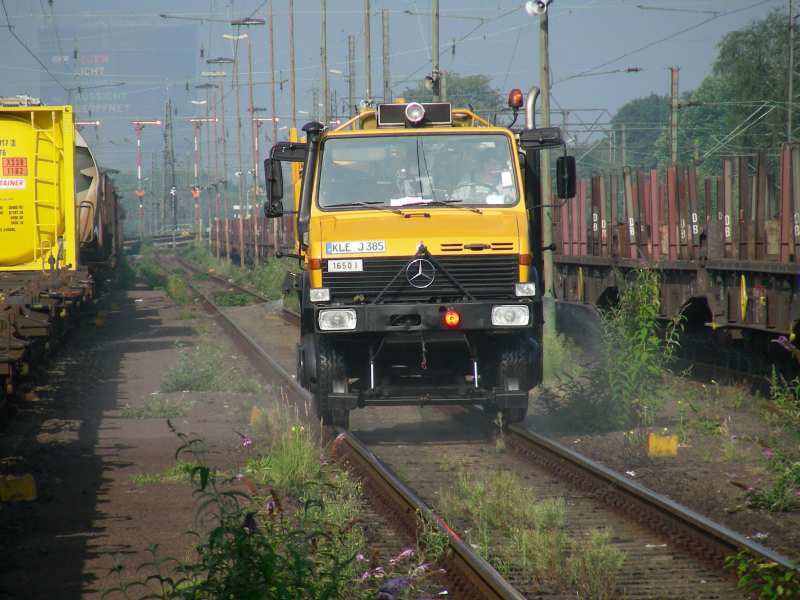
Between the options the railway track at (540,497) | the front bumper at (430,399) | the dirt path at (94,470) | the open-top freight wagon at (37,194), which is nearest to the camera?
the railway track at (540,497)

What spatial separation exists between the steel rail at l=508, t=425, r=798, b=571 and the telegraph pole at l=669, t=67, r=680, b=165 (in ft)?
53.2

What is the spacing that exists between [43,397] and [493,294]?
686cm

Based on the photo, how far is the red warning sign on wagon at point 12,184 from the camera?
1838 cm

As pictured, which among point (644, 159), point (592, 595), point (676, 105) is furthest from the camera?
point (644, 159)

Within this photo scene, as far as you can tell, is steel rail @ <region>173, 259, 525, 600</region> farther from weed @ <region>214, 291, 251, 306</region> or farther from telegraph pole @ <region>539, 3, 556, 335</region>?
weed @ <region>214, 291, 251, 306</region>

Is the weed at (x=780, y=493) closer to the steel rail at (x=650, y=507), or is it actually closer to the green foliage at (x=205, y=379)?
the steel rail at (x=650, y=507)

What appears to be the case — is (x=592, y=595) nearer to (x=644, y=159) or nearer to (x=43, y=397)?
(x=43, y=397)

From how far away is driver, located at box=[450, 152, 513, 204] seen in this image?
1088 cm

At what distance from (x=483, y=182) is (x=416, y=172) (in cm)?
63

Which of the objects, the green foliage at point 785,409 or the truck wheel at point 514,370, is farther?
the green foliage at point 785,409

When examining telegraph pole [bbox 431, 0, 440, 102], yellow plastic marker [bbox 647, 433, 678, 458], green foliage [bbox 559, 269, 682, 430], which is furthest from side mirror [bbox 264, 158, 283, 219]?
telegraph pole [bbox 431, 0, 440, 102]

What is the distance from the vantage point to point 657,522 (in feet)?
25.2

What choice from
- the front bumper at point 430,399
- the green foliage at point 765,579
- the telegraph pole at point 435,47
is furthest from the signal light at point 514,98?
the telegraph pole at point 435,47

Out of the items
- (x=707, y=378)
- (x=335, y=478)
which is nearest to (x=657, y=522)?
(x=335, y=478)
